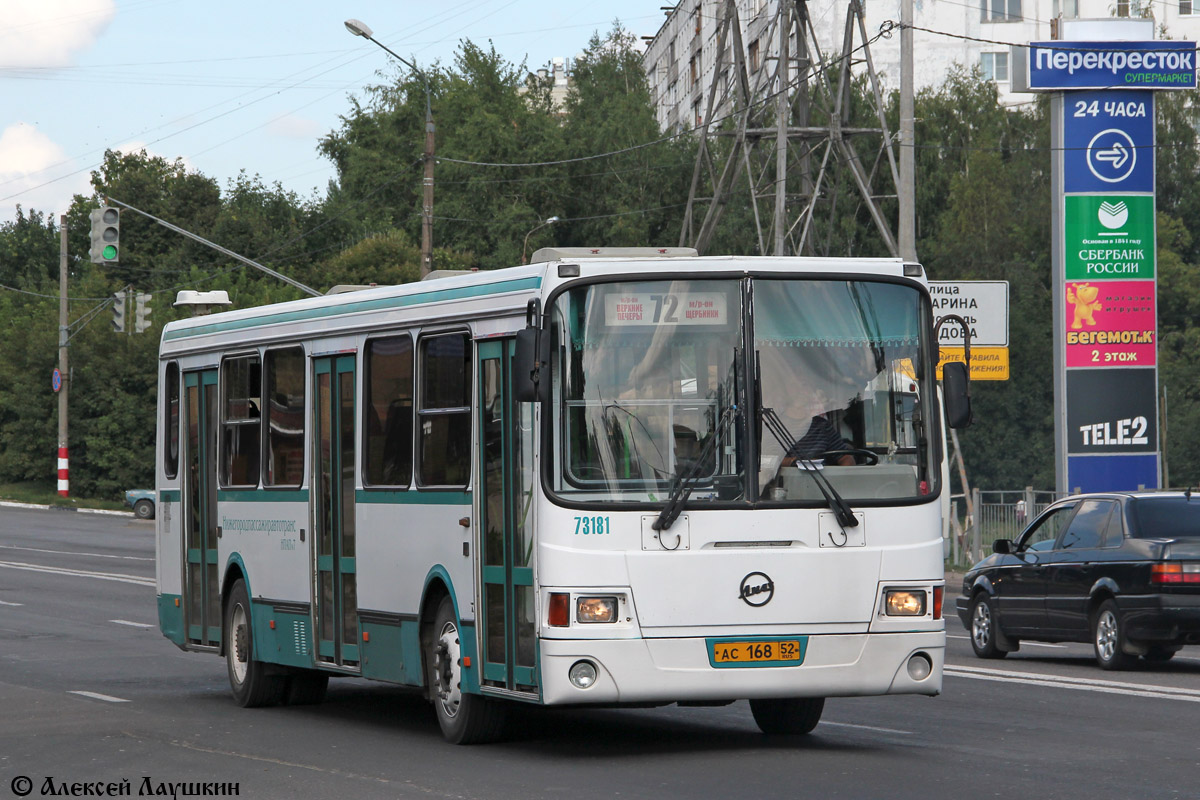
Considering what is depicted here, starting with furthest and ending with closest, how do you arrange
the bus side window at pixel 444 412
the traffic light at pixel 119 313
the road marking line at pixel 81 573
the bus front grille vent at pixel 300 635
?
1. the traffic light at pixel 119 313
2. the road marking line at pixel 81 573
3. the bus front grille vent at pixel 300 635
4. the bus side window at pixel 444 412

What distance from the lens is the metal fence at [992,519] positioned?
3133 cm

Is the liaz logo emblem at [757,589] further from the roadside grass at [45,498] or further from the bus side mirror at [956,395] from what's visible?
the roadside grass at [45,498]

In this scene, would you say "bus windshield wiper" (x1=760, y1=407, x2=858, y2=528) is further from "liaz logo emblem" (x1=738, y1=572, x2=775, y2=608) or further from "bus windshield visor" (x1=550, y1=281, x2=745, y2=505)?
"liaz logo emblem" (x1=738, y1=572, x2=775, y2=608)

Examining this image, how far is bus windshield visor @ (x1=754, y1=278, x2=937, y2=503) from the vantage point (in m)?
10.2

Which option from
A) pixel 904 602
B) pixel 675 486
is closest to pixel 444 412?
pixel 675 486

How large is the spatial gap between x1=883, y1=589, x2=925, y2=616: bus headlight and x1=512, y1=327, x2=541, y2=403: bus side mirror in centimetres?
216

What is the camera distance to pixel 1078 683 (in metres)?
15.2

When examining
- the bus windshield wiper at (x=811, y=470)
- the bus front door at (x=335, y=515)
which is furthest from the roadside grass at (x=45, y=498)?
the bus windshield wiper at (x=811, y=470)

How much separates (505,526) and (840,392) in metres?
1.94

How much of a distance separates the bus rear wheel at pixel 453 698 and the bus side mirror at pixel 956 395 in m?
3.01

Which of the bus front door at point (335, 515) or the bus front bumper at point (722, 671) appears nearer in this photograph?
the bus front bumper at point (722, 671)

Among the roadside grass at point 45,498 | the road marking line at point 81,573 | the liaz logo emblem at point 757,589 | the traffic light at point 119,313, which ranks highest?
the traffic light at point 119,313

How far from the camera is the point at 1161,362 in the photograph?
71.3m

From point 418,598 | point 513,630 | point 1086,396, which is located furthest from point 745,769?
point 1086,396
